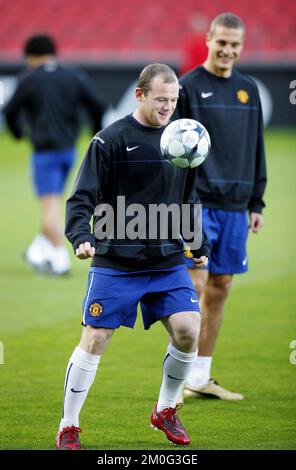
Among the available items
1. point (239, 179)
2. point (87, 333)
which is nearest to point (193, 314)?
point (87, 333)

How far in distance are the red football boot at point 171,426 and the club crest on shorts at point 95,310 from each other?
81cm

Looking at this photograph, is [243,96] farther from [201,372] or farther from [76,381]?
[76,381]

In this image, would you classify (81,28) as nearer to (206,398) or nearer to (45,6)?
(45,6)

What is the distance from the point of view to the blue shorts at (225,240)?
6.85 metres

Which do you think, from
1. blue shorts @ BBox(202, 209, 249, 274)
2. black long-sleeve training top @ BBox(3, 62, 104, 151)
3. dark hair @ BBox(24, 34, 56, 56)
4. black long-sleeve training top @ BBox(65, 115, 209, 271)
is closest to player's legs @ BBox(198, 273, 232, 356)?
blue shorts @ BBox(202, 209, 249, 274)

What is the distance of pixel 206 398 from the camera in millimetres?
7020

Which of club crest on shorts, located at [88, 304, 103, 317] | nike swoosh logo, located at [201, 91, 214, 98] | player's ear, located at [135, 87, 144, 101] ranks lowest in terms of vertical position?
club crest on shorts, located at [88, 304, 103, 317]

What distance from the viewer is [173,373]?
19.0ft

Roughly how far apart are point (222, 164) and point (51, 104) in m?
5.68

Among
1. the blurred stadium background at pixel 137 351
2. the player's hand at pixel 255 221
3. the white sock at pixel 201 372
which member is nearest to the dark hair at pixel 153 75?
the player's hand at pixel 255 221

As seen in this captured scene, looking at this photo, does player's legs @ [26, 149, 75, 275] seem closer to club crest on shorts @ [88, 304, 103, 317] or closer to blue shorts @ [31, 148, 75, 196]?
blue shorts @ [31, 148, 75, 196]

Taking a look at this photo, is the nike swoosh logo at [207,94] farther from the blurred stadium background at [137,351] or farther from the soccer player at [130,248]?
the blurred stadium background at [137,351]

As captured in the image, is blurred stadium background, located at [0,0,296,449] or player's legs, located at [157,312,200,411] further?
blurred stadium background, located at [0,0,296,449]

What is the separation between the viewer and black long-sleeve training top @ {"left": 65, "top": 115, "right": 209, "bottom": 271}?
5492mm
